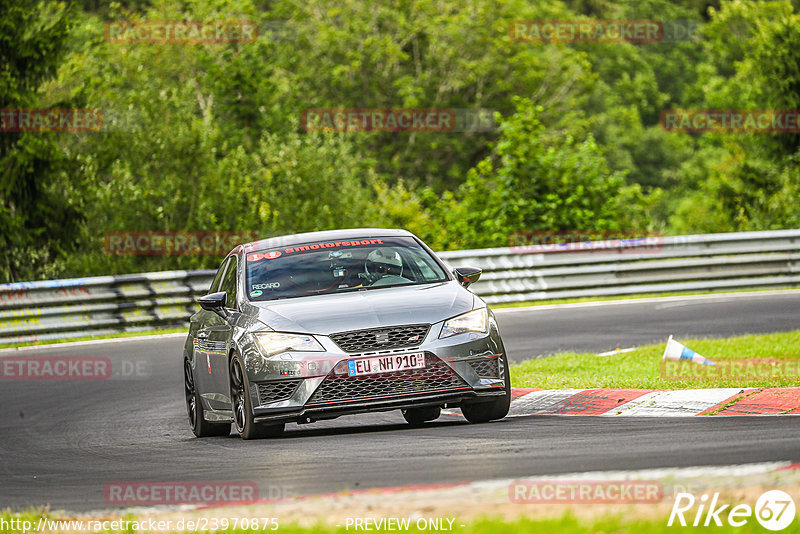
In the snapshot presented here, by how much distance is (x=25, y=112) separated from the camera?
25938 millimetres

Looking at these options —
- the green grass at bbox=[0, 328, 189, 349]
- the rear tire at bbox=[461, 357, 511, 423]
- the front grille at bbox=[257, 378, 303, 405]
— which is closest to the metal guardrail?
the green grass at bbox=[0, 328, 189, 349]

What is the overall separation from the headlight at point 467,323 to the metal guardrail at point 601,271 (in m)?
12.4

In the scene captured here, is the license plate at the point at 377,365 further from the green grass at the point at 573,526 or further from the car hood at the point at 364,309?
the green grass at the point at 573,526

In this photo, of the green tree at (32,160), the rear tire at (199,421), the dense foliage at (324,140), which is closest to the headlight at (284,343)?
the rear tire at (199,421)

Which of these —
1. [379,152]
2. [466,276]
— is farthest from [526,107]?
[379,152]

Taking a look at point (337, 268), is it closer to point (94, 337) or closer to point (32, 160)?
point (94, 337)

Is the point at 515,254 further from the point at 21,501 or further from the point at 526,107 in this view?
the point at 21,501

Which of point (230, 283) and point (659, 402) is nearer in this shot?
point (659, 402)

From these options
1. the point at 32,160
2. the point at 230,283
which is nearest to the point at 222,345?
the point at 230,283

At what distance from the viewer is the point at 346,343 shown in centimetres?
921

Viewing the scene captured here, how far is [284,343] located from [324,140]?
29.8 meters

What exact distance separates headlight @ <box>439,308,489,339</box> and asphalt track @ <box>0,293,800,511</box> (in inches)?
27.3

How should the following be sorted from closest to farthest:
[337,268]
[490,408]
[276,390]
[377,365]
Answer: [377,365], [276,390], [490,408], [337,268]

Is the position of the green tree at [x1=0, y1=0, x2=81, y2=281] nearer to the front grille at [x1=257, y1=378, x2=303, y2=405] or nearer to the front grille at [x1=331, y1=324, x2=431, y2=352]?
the front grille at [x1=257, y1=378, x2=303, y2=405]
